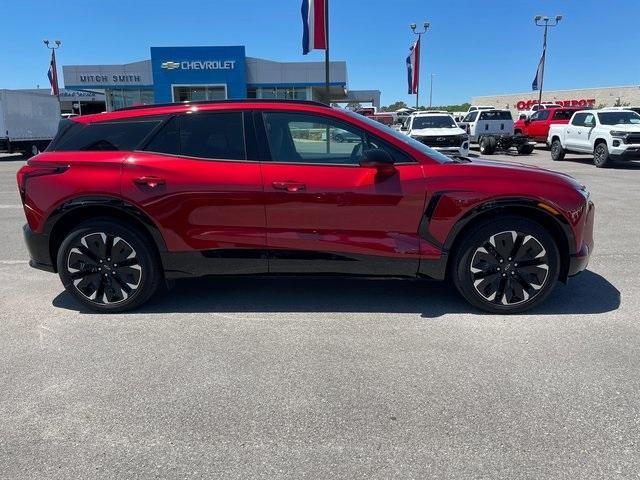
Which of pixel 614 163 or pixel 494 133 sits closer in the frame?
pixel 614 163

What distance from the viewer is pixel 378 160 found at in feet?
12.6

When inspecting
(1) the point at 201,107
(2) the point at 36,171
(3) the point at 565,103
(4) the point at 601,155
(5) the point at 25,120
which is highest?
(3) the point at 565,103

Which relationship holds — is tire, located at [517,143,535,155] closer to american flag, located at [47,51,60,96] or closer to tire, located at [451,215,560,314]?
tire, located at [451,215,560,314]

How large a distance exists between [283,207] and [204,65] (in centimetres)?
3689

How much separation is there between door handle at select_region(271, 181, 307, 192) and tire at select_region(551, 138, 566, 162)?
18.3 metres

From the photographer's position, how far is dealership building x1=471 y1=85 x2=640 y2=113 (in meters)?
52.7

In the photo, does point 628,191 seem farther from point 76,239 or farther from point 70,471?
point 70,471

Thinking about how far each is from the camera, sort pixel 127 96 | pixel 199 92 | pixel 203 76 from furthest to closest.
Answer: pixel 127 96, pixel 199 92, pixel 203 76

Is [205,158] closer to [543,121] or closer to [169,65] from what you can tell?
[543,121]

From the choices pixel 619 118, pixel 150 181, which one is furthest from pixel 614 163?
pixel 150 181

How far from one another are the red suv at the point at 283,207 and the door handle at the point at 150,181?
0.04 ft

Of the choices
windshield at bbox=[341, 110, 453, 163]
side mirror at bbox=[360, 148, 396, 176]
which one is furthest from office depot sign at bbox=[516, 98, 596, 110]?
side mirror at bbox=[360, 148, 396, 176]

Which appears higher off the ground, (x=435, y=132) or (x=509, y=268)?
(x=435, y=132)

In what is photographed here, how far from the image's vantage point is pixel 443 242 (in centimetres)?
405
